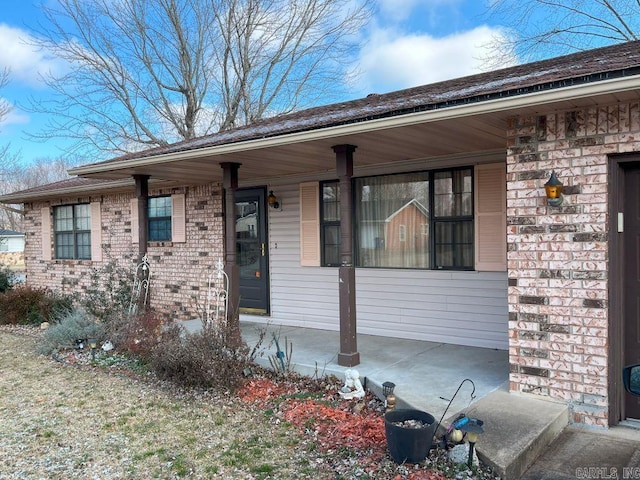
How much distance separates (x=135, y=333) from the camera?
6605mm

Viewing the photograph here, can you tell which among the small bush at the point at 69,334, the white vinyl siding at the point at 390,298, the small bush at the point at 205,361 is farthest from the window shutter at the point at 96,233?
the small bush at the point at 205,361

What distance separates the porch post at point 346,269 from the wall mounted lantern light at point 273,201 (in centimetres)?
287

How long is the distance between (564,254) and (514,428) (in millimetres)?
1397

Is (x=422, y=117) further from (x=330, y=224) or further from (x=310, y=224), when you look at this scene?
(x=310, y=224)

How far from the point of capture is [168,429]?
418 cm

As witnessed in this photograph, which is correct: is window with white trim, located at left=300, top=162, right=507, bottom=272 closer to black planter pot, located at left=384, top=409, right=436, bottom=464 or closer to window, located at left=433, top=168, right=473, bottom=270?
window, located at left=433, top=168, right=473, bottom=270

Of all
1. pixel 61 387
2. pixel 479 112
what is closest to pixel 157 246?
pixel 61 387

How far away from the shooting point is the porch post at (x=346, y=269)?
5250mm

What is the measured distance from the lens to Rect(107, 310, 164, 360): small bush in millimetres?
6336

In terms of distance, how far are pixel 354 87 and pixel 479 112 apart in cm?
1678

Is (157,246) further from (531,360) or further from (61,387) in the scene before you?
(531,360)

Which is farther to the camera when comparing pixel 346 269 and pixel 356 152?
pixel 356 152

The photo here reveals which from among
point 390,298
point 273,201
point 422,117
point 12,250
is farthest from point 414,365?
point 12,250

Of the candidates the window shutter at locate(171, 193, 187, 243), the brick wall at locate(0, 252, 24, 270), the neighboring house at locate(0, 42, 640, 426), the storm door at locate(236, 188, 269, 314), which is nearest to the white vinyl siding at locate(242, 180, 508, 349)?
the neighboring house at locate(0, 42, 640, 426)
